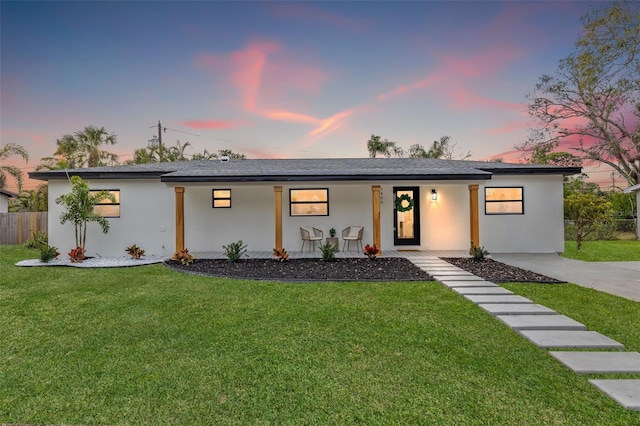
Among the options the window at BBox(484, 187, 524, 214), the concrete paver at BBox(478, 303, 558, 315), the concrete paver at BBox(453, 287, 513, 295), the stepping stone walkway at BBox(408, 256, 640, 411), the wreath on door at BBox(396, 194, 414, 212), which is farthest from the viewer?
the wreath on door at BBox(396, 194, 414, 212)

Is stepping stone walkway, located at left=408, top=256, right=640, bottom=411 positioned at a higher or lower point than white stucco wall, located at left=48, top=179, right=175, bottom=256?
lower

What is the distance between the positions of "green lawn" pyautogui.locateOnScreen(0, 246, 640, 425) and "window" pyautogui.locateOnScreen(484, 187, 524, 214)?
523 cm

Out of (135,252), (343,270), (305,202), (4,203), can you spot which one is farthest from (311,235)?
(4,203)

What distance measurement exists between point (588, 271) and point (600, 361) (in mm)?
5363

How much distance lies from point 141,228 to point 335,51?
9.67m

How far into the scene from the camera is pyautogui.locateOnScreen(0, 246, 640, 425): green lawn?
212 cm

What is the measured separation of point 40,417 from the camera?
2.09 meters

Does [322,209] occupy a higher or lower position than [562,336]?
higher

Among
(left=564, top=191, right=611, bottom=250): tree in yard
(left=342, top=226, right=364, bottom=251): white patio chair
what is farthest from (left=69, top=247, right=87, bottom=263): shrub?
(left=564, top=191, right=611, bottom=250): tree in yard

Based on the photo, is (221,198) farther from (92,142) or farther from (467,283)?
(92,142)

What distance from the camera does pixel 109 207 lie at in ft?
32.2

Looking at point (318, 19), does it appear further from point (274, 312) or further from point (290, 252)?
point (274, 312)

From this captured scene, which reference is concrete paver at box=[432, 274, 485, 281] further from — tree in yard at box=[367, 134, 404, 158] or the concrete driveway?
tree in yard at box=[367, 134, 404, 158]

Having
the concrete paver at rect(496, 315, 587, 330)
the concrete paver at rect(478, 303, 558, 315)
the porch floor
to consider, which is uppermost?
the porch floor
